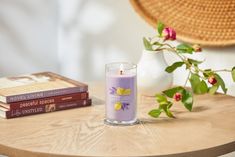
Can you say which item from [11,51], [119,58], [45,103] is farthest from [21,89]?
[11,51]

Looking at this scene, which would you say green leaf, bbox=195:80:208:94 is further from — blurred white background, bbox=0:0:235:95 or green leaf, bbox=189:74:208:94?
blurred white background, bbox=0:0:235:95

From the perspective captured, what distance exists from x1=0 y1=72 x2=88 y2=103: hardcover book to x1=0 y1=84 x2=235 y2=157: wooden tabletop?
0.05 metres

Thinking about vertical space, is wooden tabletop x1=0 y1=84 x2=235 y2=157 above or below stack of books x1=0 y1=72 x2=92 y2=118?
below

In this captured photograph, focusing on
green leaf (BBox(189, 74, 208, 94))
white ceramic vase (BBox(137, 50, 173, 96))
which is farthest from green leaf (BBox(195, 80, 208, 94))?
white ceramic vase (BBox(137, 50, 173, 96))

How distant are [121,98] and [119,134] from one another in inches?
4.3

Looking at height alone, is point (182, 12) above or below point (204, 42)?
above

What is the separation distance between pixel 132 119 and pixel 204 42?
0.55 metres

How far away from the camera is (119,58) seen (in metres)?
2.11

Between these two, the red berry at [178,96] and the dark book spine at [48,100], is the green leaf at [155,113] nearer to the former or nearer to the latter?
the red berry at [178,96]

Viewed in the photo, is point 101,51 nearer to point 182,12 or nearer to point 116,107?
point 182,12

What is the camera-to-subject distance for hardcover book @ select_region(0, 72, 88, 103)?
1322 millimetres

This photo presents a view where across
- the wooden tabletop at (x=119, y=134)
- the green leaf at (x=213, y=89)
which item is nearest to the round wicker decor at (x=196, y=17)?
the green leaf at (x=213, y=89)

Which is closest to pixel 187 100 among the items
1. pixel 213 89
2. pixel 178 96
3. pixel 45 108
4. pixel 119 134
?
pixel 178 96

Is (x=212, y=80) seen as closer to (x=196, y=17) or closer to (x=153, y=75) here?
(x=153, y=75)
